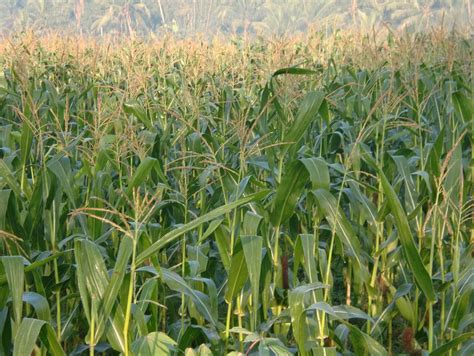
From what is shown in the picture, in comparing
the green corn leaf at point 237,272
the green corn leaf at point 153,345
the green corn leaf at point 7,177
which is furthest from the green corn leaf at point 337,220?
the green corn leaf at point 7,177

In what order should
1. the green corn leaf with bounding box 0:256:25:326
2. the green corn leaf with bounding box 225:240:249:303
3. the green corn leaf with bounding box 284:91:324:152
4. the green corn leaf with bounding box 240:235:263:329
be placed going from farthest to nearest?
the green corn leaf with bounding box 284:91:324:152, the green corn leaf with bounding box 225:240:249:303, the green corn leaf with bounding box 240:235:263:329, the green corn leaf with bounding box 0:256:25:326

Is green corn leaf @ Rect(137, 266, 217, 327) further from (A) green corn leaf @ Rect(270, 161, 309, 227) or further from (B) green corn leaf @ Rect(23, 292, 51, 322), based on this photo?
(A) green corn leaf @ Rect(270, 161, 309, 227)

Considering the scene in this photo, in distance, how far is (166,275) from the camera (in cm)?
249

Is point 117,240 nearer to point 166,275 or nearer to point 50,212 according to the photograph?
point 50,212

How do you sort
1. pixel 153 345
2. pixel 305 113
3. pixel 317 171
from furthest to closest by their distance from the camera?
pixel 305 113 → pixel 317 171 → pixel 153 345

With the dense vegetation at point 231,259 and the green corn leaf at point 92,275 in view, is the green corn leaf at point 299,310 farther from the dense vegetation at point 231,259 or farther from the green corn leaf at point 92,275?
the green corn leaf at point 92,275

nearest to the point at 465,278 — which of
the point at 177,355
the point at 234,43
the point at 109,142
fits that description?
the point at 177,355

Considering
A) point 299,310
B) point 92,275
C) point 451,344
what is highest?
point 92,275

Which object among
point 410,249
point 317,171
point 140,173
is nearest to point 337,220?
point 317,171

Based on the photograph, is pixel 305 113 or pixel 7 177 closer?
pixel 7 177

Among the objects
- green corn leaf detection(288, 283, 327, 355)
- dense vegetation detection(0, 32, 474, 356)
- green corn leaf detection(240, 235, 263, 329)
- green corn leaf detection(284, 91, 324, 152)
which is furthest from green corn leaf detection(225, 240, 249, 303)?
green corn leaf detection(284, 91, 324, 152)

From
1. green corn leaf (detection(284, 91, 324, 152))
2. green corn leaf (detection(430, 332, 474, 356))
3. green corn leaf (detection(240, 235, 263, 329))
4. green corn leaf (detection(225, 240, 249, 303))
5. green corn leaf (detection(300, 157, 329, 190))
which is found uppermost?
green corn leaf (detection(284, 91, 324, 152))

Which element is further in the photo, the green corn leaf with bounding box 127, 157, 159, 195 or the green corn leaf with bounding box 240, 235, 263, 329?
the green corn leaf with bounding box 127, 157, 159, 195

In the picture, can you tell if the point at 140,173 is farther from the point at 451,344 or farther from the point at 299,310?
the point at 451,344
